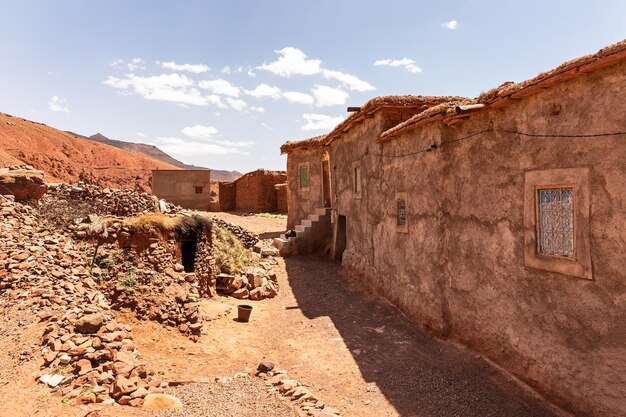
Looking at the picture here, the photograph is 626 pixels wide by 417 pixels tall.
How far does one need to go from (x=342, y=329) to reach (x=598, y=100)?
615 centimetres

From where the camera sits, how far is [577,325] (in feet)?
15.8

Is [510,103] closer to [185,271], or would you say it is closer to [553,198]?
[553,198]

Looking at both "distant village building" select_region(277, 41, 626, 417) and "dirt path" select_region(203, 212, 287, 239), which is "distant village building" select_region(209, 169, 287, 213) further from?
"distant village building" select_region(277, 41, 626, 417)

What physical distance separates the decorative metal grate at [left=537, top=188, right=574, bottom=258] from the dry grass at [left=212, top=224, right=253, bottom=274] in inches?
315

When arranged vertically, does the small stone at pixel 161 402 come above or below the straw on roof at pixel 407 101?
below

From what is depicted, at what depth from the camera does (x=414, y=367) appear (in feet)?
21.8

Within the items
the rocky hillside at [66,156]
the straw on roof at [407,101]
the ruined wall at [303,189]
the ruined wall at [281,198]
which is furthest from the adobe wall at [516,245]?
the rocky hillside at [66,156]

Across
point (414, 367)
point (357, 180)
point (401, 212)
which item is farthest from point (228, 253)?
point (414, 367)

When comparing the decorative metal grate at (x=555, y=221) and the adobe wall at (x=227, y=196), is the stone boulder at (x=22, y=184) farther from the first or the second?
the adobe wall at (x=227, y=196)

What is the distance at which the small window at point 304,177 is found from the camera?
59.6 ft

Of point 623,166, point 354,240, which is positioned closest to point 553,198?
point 623,166

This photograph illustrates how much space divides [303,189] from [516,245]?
1312cm

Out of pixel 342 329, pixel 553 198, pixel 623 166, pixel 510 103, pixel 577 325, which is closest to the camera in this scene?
pixel 623 166

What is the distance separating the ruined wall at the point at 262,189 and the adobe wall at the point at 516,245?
711 inches
